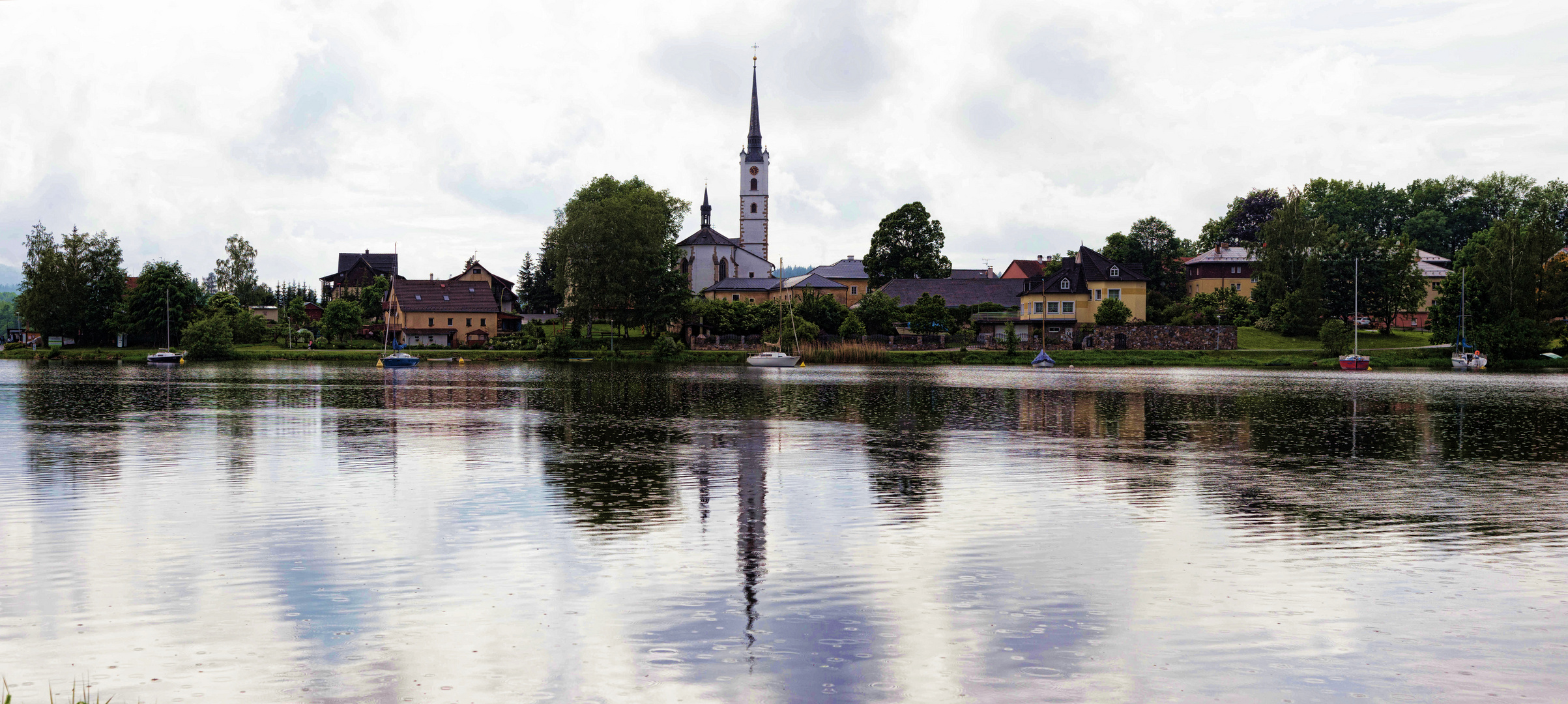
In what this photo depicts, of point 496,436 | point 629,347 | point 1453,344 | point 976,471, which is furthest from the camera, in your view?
point 629,347

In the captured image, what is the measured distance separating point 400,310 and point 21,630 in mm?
119084

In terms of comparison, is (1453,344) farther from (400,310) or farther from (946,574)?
(400,310)

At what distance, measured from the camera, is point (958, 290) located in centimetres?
12725

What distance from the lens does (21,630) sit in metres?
10.9

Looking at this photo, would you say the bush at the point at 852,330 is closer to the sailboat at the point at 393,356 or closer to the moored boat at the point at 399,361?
the sailboat at the point at 393,356

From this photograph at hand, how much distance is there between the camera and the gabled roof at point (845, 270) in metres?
160

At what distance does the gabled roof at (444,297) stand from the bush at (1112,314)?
6953 centimetres

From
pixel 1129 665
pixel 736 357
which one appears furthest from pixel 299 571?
pixel 736 357

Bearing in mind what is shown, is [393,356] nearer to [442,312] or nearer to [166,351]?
[166,351]

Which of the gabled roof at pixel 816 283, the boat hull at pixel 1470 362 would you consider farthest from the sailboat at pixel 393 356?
the boat hull at pixel 1470 362

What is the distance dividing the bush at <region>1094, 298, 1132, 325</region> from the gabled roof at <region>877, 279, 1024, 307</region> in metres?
13.2

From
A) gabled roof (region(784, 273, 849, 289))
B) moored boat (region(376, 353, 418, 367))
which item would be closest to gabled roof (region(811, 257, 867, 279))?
gabled roof (region(784, 273, 849, 289))

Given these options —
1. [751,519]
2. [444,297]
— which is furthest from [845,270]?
[751,519]

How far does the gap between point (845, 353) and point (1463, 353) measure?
51.8 m
